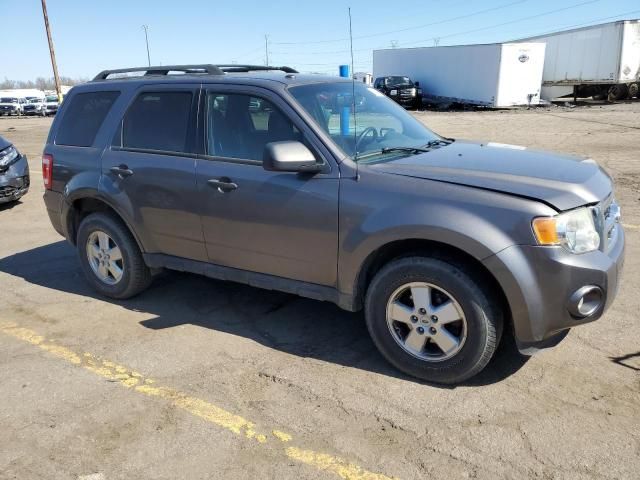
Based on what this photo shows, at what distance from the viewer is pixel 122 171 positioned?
445 cm

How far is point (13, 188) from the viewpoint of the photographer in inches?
340

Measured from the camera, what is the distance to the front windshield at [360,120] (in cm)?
370

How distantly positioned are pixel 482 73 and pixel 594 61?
563 cm

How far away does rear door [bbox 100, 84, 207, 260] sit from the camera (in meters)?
4.16

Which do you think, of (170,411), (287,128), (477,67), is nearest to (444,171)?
(287,128)

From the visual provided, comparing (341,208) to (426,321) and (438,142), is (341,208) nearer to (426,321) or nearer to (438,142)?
(426,321)

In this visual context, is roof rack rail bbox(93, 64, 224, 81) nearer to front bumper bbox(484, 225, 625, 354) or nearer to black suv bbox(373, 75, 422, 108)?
front bumper bbox(484, 225, 625, 354)

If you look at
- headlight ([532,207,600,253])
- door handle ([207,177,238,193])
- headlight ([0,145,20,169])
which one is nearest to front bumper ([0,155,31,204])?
headlight ([0,145,20,169])

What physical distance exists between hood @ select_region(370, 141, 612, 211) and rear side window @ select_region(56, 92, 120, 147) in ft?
8.70

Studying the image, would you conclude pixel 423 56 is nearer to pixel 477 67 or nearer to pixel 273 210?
pixel 477 67

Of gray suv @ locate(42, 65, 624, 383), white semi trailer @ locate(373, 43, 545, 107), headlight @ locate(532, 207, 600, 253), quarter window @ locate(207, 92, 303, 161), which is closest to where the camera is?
headlight @ locate(532, 207, 600, 253)

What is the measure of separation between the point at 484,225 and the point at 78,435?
97.6 inches

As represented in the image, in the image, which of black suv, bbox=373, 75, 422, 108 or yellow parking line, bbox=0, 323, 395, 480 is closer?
yellow parking line, bbox=0, 323, 395, 480

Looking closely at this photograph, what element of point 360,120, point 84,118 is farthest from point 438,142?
point 84,118
